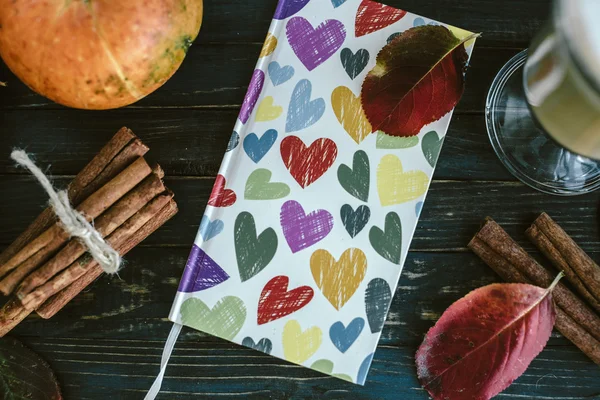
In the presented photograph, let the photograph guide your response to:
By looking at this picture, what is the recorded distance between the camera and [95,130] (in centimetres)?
84

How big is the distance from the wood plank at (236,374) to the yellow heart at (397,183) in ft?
0.71

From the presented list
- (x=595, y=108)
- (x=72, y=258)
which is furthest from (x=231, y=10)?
(x=595, y=108)

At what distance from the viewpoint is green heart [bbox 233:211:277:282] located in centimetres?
80

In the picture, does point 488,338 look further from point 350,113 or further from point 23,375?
point 23,375

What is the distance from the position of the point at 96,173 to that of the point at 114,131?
0.34ft

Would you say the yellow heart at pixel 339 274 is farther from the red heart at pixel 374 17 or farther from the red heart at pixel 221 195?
the red heart at pixel 374 17

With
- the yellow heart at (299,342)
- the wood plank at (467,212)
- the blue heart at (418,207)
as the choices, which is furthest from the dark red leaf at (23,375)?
the blue heart at (418,207)

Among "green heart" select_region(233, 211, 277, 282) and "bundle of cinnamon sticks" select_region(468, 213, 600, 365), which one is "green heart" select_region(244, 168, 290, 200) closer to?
"green heart" select_region(233, 211, 277, 282)

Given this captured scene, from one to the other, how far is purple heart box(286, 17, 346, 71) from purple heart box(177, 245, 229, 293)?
318 mm

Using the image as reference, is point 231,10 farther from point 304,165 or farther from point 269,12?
point 304,165

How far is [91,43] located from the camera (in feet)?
2.17

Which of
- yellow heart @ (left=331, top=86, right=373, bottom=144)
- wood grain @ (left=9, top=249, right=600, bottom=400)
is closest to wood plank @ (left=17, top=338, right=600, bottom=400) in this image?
wood grain @ (left=9, top=249, right=600, bottom=400)

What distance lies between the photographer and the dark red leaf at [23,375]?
2.62 feet

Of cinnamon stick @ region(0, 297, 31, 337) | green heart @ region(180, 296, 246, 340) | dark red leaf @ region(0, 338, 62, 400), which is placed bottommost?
dark red leaf @ region(0, 338, 62, 400)
